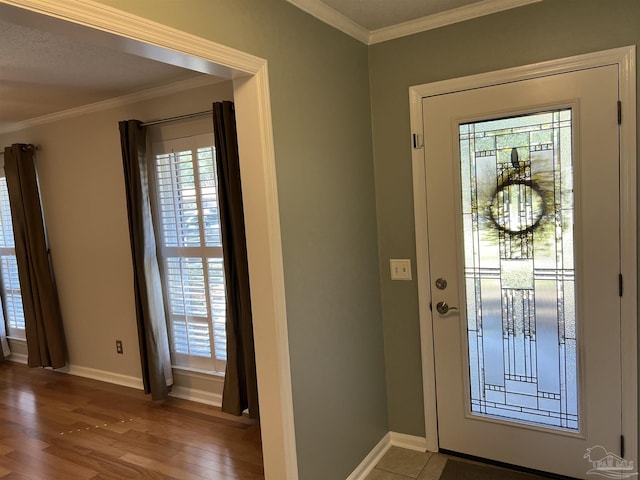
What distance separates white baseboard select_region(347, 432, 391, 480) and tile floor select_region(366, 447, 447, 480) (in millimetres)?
22

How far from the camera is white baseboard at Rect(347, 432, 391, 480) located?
2584 millimetres

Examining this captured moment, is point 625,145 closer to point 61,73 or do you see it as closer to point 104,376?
point 61,73

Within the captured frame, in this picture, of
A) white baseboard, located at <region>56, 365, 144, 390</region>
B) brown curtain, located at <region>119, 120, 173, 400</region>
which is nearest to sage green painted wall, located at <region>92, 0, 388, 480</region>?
brown curtain, located at <region>119, 120, 173, 400</region>

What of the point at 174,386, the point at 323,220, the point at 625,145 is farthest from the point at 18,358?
the point at 625,145

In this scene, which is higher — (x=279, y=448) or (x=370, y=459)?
(x=279, y=448)

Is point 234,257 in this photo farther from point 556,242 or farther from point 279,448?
point 556,242

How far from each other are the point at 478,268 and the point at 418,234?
15.1 inches

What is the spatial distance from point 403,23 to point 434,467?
2.50m

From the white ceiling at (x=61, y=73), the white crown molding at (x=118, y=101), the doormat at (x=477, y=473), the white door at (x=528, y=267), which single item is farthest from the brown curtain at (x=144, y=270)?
the doormat at (x=477, y=473)

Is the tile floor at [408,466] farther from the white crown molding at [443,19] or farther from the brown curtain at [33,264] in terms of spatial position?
the brown curtain at [33,264]

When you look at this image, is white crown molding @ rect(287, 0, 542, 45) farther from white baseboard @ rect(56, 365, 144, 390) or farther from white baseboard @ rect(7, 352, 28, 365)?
white baseboard @ rect(7, 352, 28, 365)

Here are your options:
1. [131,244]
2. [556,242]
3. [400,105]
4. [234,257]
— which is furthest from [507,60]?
[131,244]

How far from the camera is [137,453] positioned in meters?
3.08

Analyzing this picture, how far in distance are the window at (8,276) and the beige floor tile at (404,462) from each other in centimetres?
422
